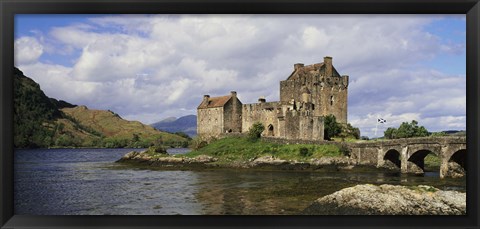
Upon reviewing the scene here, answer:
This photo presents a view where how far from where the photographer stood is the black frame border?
6.33 m

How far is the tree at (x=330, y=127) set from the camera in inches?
1228

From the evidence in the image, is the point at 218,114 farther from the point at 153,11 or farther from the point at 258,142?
the point at 153,11

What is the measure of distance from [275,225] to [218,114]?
96.3 ft

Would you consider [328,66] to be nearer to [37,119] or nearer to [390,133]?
[390,133]

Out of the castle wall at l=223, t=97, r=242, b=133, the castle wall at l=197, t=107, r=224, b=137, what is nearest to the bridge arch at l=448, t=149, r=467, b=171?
the castle wall at l=223, t=97, r=242, b=133

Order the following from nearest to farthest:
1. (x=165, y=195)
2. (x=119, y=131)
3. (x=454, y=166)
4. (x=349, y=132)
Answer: (x=165, y=195), (x=454, y=166), (x=349, y=132), (x=119, y=131)

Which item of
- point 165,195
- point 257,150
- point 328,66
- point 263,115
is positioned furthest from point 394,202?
point 263,115

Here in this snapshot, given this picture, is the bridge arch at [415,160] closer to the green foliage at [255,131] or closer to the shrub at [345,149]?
the shrub at [345,149]

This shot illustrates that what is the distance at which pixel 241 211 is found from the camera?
11914mm

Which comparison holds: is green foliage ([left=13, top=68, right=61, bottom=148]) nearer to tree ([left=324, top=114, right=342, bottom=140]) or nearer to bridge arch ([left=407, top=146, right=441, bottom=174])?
tree ([left=324, top=114, right=342, bottom=140])

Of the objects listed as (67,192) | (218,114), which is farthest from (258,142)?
(67,192)

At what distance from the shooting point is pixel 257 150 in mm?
29750

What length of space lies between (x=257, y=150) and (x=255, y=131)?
256 cm

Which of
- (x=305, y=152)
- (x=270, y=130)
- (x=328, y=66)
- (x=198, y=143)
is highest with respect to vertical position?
(x=328, y=66)
